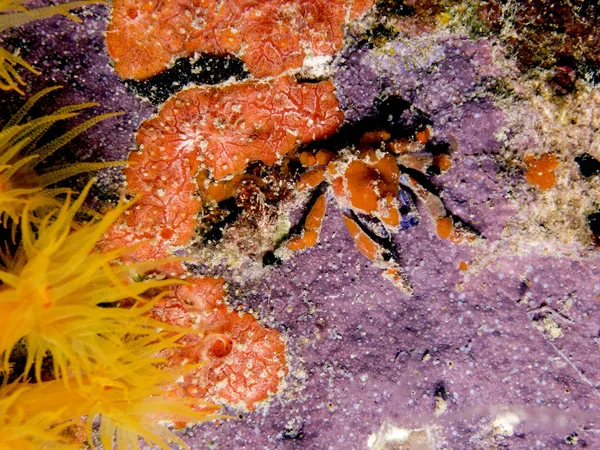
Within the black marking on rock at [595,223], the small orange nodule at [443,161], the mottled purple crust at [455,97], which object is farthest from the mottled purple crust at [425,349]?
the small orange nodule at [443,161]

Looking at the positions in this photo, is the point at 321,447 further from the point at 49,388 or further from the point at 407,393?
the point at 49,388

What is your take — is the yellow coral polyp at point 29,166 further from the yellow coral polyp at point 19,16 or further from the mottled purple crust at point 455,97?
the mottled purple crust at point 455,97

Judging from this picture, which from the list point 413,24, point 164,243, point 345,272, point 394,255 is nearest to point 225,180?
point 164,243

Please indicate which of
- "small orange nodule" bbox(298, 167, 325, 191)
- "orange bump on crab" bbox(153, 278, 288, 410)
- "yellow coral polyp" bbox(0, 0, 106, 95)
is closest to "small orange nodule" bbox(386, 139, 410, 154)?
"small orange nodule" bbox(298, 167, 325, 191)

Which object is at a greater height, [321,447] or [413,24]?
[413,24]

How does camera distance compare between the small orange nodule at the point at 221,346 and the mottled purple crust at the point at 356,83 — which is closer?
the mottled purple crust at the point at 356,83

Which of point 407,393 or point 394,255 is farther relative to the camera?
point 407,393
